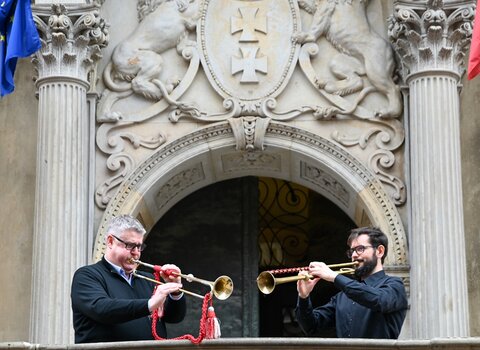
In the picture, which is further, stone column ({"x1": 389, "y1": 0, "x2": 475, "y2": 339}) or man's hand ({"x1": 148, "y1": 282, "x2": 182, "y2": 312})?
stone column ({"x1": 389, "y1": 0, "x2": 475, "y2": 339})

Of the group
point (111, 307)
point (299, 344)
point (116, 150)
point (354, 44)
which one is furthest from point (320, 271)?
point (354, 44)

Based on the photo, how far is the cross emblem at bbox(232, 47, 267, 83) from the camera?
2047cm

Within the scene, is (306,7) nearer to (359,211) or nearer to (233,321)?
(359,211)

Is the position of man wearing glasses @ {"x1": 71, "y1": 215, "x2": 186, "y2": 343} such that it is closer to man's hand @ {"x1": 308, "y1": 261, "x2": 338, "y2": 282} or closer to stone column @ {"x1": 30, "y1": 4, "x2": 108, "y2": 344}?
man's hand @ {"x1": 308, "y1": 261, "x2": 338, "y2": 282}

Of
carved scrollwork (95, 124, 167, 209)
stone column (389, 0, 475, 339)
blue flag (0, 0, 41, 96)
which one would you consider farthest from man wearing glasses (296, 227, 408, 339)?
blue flag (0, 0, 41, 96)

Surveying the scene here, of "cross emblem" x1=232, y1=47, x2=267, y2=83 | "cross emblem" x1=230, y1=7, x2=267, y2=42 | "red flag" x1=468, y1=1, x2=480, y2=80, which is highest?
"cross emblem" x1=230, y1=7, x2=267, y2=42

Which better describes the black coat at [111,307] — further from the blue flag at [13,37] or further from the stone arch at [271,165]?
the blue flag at [13,37]

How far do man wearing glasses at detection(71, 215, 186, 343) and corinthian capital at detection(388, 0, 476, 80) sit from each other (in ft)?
22.5

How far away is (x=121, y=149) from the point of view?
20453mm

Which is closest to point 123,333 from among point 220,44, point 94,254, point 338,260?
point 94,254

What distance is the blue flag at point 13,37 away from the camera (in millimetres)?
19688

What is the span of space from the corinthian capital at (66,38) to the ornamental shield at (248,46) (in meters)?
1.40

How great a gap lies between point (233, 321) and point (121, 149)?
9.13 ft

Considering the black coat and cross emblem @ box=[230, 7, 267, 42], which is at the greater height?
cross emblem @ box=[230, 7, 267, 42]
